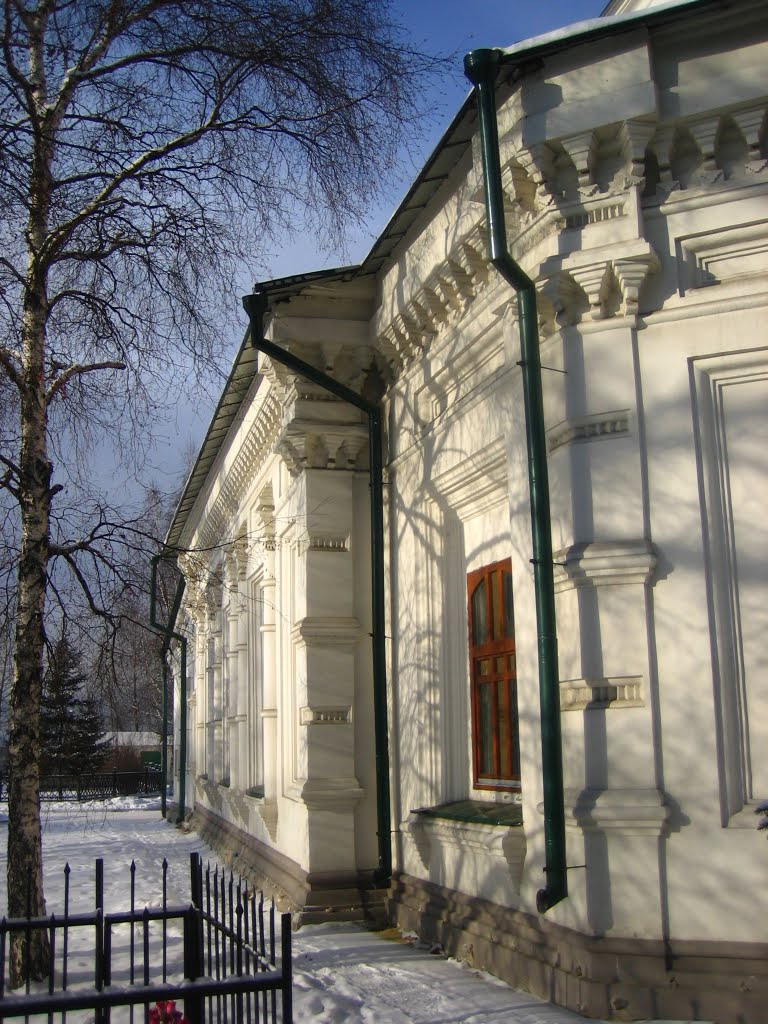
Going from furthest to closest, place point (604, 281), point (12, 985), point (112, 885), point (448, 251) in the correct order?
1. point (112, 885)
2. point (448, 251)
3. point (12, 985)
4. point (604, 281)

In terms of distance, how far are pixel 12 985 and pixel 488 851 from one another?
121 inches

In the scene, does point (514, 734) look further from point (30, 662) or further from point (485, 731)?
point (30, 662)

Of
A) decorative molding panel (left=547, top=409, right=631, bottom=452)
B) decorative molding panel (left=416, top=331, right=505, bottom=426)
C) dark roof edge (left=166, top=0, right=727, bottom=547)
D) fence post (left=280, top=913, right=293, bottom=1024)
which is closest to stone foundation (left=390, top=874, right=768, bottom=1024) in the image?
fence post (left=280, top=913, right=293, bottom=1024)

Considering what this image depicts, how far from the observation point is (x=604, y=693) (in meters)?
5.88

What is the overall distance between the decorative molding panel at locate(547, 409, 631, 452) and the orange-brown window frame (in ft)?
5.93

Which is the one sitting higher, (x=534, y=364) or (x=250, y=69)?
(x=250, y=69)

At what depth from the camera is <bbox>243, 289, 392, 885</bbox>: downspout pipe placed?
8961 millimetres

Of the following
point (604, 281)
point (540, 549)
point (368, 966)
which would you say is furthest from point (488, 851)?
point (604, 281)

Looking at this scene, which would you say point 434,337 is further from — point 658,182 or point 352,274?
point 658,182

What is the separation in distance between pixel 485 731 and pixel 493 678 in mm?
410

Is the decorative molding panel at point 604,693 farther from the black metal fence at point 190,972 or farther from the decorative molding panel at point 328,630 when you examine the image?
the decorative molding panel at point 328,630

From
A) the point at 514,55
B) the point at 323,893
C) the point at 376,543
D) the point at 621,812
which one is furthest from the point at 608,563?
the point at 323,893

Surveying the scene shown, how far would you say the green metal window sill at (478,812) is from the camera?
6.83m

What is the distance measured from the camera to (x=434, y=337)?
857 cm
